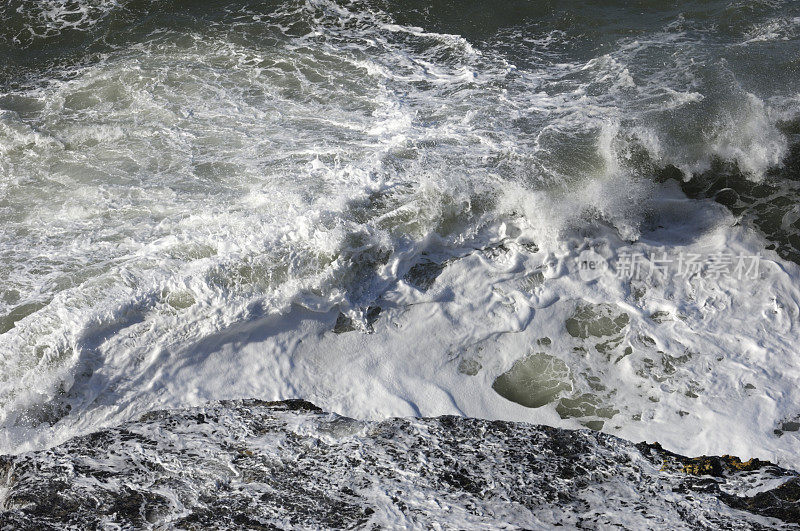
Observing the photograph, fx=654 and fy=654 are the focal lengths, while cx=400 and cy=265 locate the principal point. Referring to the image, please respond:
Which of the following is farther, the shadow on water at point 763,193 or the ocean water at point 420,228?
the shadow on water at point 763,193

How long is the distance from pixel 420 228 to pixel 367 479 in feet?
6.51

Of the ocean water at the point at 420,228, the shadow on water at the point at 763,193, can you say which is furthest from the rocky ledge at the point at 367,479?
the shadow on water at the point at 763,193

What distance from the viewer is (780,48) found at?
20.7 ft

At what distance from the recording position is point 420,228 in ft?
15.4

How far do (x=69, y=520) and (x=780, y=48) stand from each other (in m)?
6.96

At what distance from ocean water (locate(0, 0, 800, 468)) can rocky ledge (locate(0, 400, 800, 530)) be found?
20cm

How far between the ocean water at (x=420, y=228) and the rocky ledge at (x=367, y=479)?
196 mm

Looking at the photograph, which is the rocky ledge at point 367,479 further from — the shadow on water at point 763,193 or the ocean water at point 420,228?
the shadow on water at point 763,193

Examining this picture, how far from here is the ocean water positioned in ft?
12.7

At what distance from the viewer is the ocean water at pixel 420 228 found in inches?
152

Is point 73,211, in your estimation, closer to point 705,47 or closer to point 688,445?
point 688,445

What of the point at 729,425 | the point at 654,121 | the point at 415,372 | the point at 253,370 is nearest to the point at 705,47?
the point at 654,121

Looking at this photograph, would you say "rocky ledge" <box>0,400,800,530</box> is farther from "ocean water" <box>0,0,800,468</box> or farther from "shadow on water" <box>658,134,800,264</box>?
"shadow on water" <box>658,134,800,264</box>

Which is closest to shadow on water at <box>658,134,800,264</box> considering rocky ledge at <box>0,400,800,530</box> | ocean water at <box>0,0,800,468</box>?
ocean water at <box>0,0,800,468</box>
